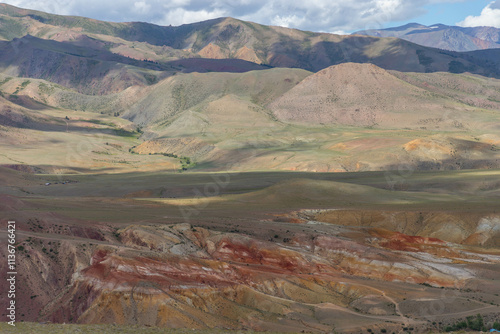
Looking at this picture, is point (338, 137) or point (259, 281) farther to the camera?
point (338, 137)

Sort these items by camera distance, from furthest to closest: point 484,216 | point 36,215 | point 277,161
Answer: point 277,161
point 484,216
point 36,215

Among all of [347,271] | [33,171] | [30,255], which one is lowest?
[33,171]

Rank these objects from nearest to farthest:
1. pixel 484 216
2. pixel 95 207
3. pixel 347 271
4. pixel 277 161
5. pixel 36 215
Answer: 1. pixel 36 215
2. pixel 347 271
3. pixel 484 216
4. pixel 95 207
5. pixel 277 161

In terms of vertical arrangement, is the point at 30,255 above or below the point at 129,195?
above

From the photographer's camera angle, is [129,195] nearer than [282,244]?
No

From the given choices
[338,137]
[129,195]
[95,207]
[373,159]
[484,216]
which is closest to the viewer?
[484,216]

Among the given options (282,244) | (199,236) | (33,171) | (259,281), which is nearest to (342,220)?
(282,244)

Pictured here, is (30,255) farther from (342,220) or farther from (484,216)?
(484,216)

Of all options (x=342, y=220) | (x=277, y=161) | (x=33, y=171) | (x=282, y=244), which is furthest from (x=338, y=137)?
(x=282, y=244)

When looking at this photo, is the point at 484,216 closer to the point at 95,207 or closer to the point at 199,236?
the point at 199,236
